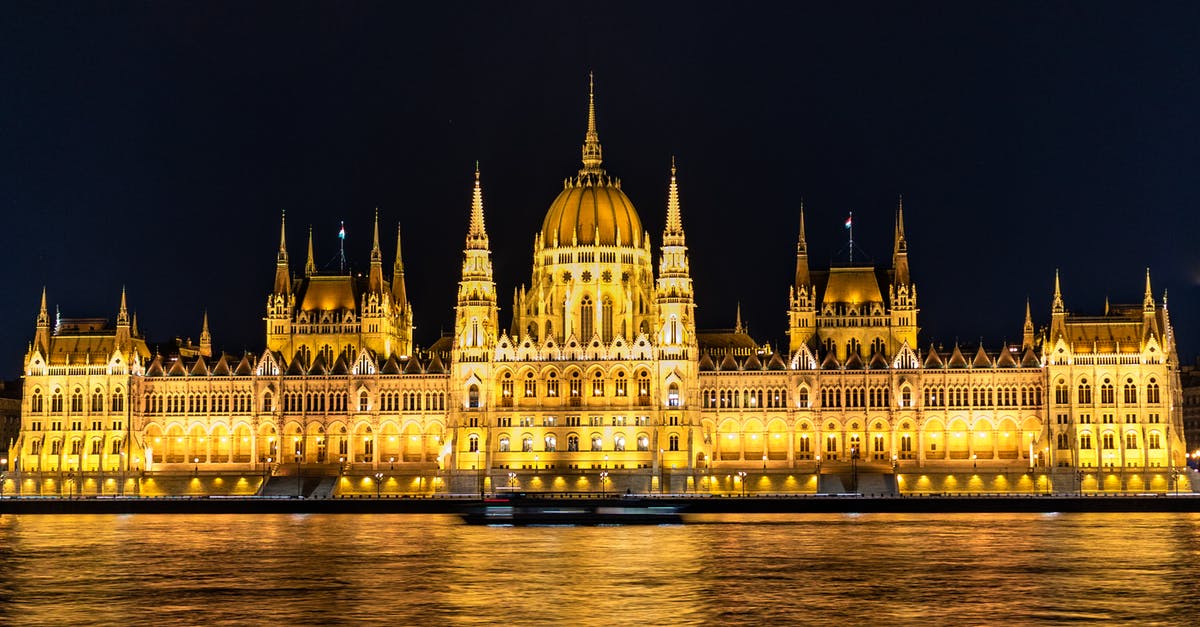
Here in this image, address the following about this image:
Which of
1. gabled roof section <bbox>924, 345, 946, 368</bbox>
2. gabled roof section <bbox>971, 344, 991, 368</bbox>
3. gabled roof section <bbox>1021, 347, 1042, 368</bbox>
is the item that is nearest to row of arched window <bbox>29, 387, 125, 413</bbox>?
gabled roof section <bbox>924, 345, 946, 368</bbox>

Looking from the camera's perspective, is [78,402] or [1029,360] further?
[78,402]

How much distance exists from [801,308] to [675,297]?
62.7ft

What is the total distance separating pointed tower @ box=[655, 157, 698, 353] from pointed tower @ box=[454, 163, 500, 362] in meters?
15.8

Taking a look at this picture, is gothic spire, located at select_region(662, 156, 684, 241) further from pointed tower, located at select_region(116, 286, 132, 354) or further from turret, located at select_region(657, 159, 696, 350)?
pointed tower, located at select_region(116, 286, 132, 354)

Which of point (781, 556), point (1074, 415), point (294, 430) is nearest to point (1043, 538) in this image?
point (781, 556)

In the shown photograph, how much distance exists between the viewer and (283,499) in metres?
162

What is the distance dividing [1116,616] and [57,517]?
9785 centimetres

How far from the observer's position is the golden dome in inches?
7505

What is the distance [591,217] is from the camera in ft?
628

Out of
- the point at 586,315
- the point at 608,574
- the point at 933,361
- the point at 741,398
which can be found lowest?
the point at 608,574

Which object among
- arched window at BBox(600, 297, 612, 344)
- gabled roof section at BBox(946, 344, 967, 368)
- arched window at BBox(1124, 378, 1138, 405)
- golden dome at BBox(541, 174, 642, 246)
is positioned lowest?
arched window at BBox(1124, 378, 1138, 405)

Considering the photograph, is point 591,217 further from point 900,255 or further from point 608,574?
point 608,574

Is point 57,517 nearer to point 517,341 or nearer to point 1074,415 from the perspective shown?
point 517,341

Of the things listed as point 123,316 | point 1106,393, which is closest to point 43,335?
point 123,316
